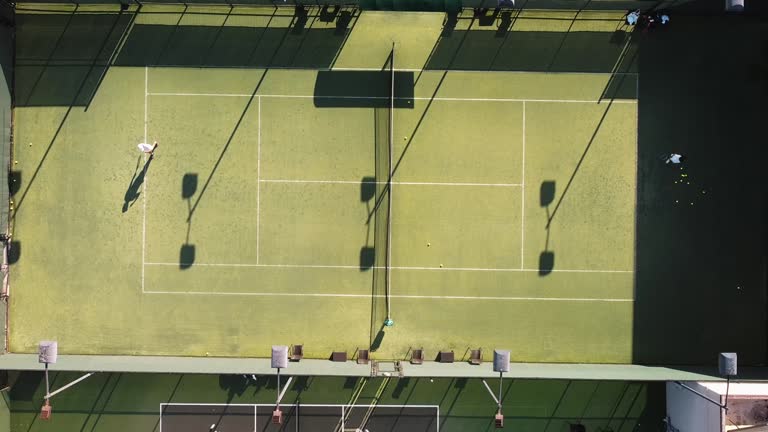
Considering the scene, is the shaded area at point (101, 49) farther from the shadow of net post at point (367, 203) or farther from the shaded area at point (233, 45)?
the shadow of net post at point (367, 203)

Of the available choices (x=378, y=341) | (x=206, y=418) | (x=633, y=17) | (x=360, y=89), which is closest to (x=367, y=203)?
(x=360, y=89)

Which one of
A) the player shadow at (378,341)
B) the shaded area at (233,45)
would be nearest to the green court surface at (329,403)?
the player shadow at (378,341)

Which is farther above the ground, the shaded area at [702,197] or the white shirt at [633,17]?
the white shirt at [633,17]

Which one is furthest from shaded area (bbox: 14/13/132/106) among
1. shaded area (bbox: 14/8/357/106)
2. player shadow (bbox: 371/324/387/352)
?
player shadow (bbox: 371/324/387/352)

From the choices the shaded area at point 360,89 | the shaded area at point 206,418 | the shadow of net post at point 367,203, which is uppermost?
the shaded area at point 360,89

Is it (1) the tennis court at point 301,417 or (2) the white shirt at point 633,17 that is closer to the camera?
(2) the white shirt at point 633,17

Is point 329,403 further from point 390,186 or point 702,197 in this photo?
point 702,197

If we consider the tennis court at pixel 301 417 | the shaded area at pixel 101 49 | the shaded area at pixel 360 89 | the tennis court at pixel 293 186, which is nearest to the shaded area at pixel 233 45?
the shaded area at pixel 101 49

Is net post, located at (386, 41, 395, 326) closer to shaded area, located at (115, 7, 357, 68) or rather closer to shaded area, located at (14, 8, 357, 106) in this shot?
shaded area, located at (115, 7, 357, 68)
